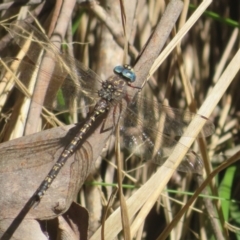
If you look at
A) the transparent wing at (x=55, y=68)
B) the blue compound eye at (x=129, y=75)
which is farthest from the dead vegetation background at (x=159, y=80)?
the blue compound eye at (x=129, y=75)

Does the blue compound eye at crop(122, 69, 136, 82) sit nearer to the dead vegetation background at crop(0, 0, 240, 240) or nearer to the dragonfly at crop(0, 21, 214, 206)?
the dragonfly at crop(0, 21, 214, 206)

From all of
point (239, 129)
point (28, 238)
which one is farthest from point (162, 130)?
point (239, 129)

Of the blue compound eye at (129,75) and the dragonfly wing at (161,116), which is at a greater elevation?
the blue compound eye at (129,75)

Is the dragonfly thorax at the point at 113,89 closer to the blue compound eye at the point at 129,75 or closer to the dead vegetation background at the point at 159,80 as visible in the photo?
the blue compound eye at the point at 129,75

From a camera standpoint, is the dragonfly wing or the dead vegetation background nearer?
the dragonfly wing

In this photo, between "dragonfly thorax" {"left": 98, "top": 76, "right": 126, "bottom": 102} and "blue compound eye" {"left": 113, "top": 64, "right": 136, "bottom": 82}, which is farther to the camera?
"dragonfly thorax" {"left": 98, "top": 76, "right": 126, "bottom": 102}

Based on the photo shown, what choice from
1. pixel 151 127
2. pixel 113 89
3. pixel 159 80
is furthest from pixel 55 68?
pixel 159 80

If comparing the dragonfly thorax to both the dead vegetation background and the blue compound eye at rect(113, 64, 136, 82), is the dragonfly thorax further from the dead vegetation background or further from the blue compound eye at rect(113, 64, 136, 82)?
the dead vegetation background

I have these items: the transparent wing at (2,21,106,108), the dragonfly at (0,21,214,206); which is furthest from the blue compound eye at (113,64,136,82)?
A: the transparent wing at (2,21,106,108)

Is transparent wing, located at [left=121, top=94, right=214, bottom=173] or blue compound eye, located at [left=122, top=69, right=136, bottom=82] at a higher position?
blue compound eye, located at [left=122, top=69, right=136, bottom=82]
